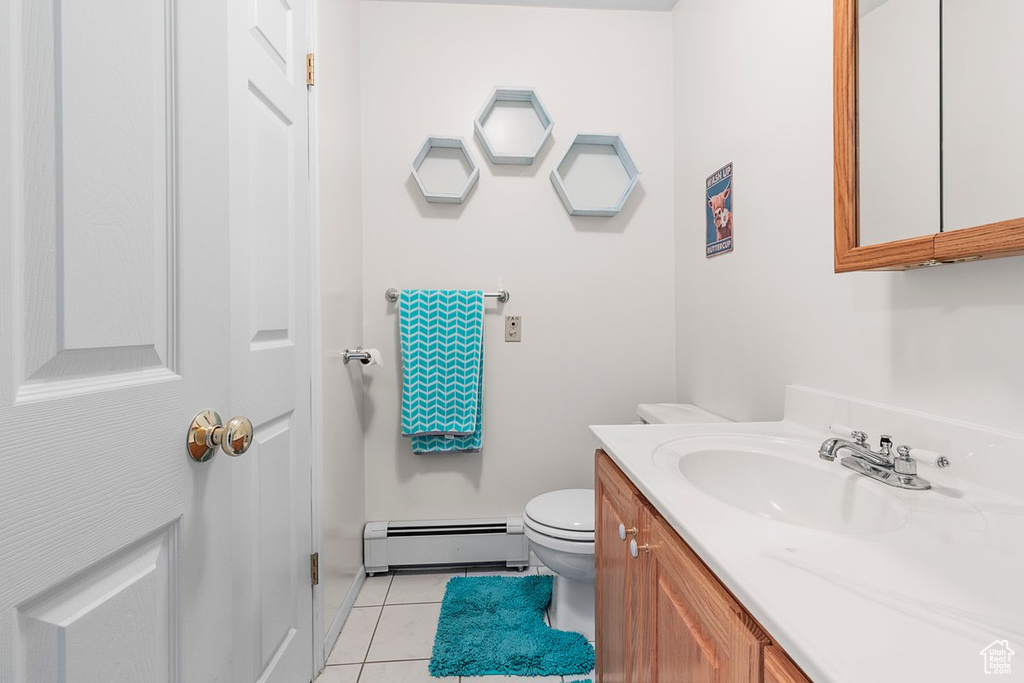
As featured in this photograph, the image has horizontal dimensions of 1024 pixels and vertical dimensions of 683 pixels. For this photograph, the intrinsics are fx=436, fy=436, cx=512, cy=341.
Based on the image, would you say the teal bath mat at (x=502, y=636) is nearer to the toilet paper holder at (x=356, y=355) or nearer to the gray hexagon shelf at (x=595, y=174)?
the toilet paper holder at (x=356, y=355)

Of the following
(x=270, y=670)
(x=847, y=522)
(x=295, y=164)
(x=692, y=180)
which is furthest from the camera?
(x=692, y=180)

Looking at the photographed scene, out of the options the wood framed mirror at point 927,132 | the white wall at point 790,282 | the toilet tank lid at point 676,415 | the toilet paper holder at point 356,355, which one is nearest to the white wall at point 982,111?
the wood framed mirror at point 927,132

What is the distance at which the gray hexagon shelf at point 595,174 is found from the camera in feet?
6.23

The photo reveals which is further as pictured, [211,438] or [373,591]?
[373,591]

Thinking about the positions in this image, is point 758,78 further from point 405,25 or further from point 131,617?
point 131,617

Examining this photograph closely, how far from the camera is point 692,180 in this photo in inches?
69.0

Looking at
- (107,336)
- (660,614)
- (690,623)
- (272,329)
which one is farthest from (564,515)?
(107,336)

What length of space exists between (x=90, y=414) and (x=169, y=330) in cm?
16

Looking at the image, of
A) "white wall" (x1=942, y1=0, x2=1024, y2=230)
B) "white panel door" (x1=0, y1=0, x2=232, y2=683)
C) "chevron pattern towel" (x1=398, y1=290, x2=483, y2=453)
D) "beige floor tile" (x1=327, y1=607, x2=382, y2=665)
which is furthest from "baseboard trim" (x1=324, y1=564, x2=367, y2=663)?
"white wall" (x1=942, y1=0, x2=1024, y2=230)

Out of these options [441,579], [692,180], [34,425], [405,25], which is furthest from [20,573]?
[405,25]

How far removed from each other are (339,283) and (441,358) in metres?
0.49

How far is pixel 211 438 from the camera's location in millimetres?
641

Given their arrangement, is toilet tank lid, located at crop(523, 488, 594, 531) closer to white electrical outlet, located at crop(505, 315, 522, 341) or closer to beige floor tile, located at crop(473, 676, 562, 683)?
beige floor tile, located at crop(473, 676, 562, 683)

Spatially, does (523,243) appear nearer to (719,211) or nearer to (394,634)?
(719,211)
